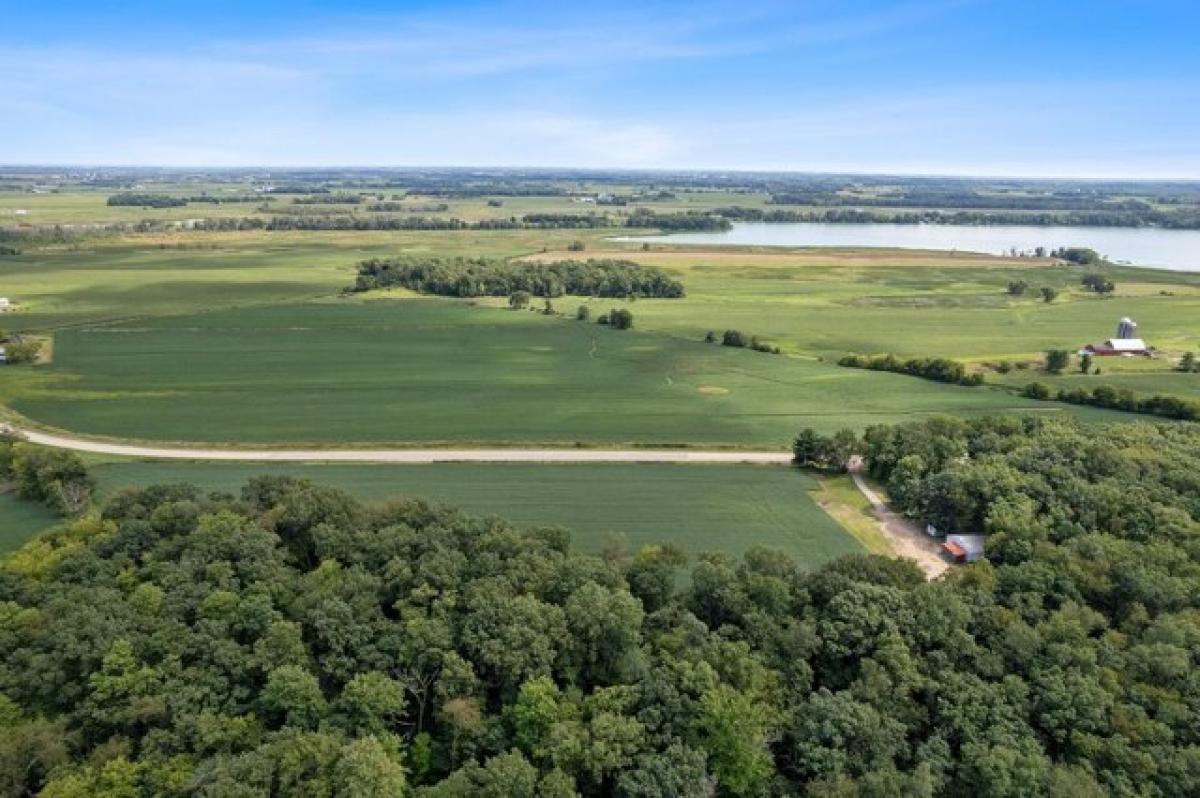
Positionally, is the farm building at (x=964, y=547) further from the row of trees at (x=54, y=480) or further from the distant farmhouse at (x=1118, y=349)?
the distant farmhouse at (x=1118, y=349)

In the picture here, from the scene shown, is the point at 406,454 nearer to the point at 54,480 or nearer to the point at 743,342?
the point at 54,480

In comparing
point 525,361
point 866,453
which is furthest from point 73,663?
point 525,361

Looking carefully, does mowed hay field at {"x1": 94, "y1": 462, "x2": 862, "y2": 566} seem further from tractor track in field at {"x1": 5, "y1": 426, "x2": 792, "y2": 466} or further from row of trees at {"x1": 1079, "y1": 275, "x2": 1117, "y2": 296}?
row of trees at {"x1": 1079, "y1": 275, "x2": 1117, "y2": 296}

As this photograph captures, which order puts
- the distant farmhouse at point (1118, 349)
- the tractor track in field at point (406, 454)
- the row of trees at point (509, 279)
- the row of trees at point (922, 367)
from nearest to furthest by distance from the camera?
the tractor track in field at point (406, 454), the row of trees at point (922, 367), the distant farmhouse at point (1118, 349), the row of trees at point (509, 279)

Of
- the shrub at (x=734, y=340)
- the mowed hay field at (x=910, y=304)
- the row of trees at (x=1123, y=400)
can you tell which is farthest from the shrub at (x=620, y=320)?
the row of trees at (x=1123, y=400)

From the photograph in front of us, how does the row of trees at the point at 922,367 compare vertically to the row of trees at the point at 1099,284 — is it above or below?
below

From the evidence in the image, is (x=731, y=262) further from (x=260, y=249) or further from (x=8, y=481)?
(x=8, y=481)

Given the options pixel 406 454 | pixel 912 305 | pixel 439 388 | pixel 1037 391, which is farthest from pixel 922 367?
pixel 406 454
